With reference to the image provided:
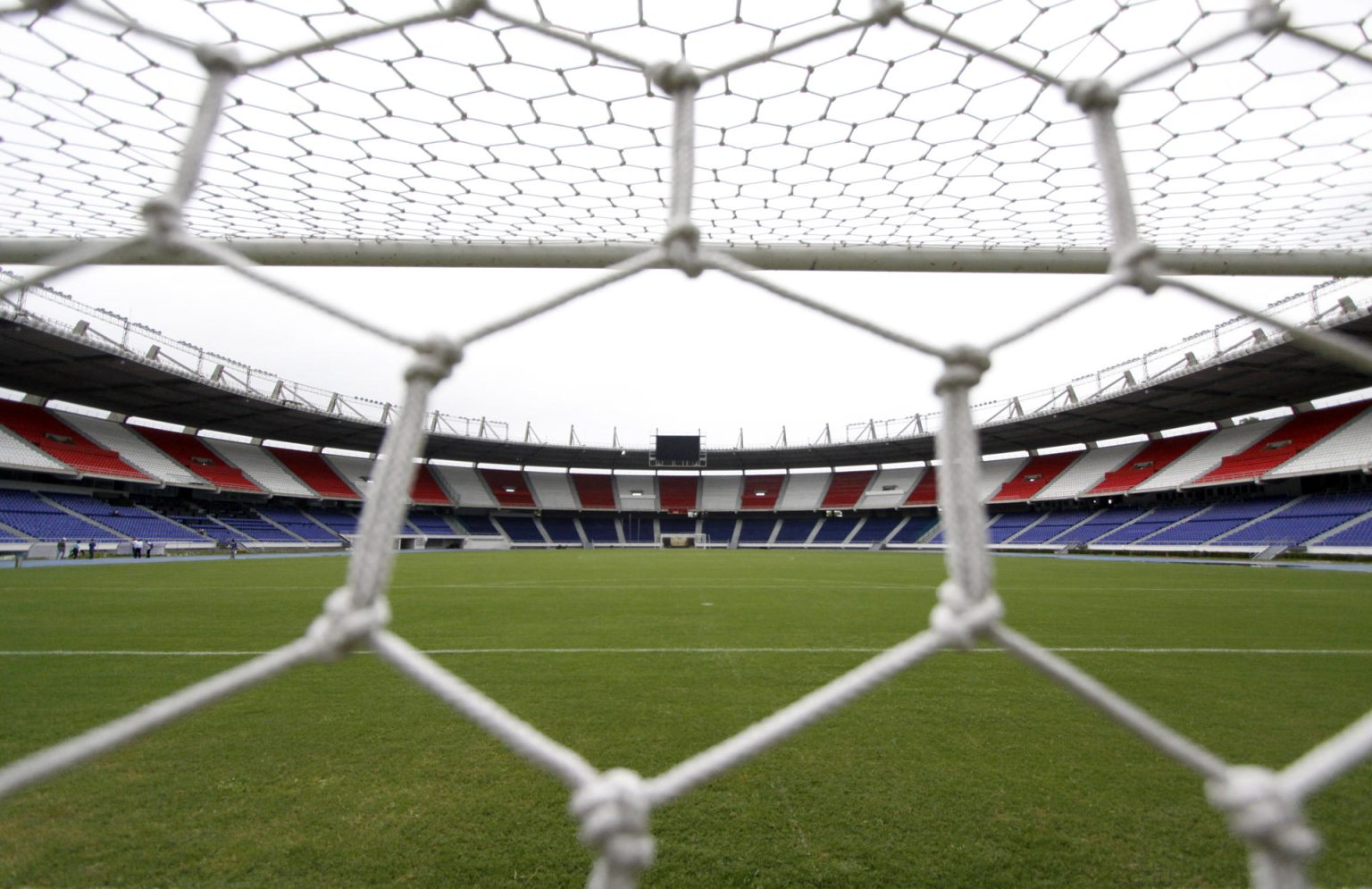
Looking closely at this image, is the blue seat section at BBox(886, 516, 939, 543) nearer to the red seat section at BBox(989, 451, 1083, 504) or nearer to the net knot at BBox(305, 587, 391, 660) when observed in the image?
the red seat section at BBox(989, 451, 1083, 504)

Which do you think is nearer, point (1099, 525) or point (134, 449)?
point (134, 449)

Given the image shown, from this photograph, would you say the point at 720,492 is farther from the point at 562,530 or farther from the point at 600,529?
the point at 562,530

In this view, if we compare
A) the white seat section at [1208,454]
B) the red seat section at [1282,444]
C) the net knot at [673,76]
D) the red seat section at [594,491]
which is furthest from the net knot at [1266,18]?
the red seat section at [594,491]

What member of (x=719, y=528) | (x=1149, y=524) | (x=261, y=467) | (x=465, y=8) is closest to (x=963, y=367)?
(x=465, y=8)

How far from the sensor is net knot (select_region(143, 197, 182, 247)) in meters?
1.19

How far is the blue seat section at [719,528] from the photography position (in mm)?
35531

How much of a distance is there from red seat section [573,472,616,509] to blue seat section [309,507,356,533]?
12483mm

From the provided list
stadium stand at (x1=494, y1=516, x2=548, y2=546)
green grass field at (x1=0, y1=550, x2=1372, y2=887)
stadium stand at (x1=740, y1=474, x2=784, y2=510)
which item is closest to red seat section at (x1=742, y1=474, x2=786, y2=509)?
stadium stand at (x1=740, y1=474, x2=784, y2=510)

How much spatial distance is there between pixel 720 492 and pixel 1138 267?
36.1 m

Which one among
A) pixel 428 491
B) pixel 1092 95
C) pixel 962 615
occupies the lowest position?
pixel 962 615

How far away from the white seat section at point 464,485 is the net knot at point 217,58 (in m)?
31.9

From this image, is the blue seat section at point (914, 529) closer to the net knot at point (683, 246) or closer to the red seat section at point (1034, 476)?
the red seat section at point (1034, 476)

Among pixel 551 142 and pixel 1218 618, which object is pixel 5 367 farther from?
pixel 1218 618

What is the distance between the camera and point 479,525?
106ft
